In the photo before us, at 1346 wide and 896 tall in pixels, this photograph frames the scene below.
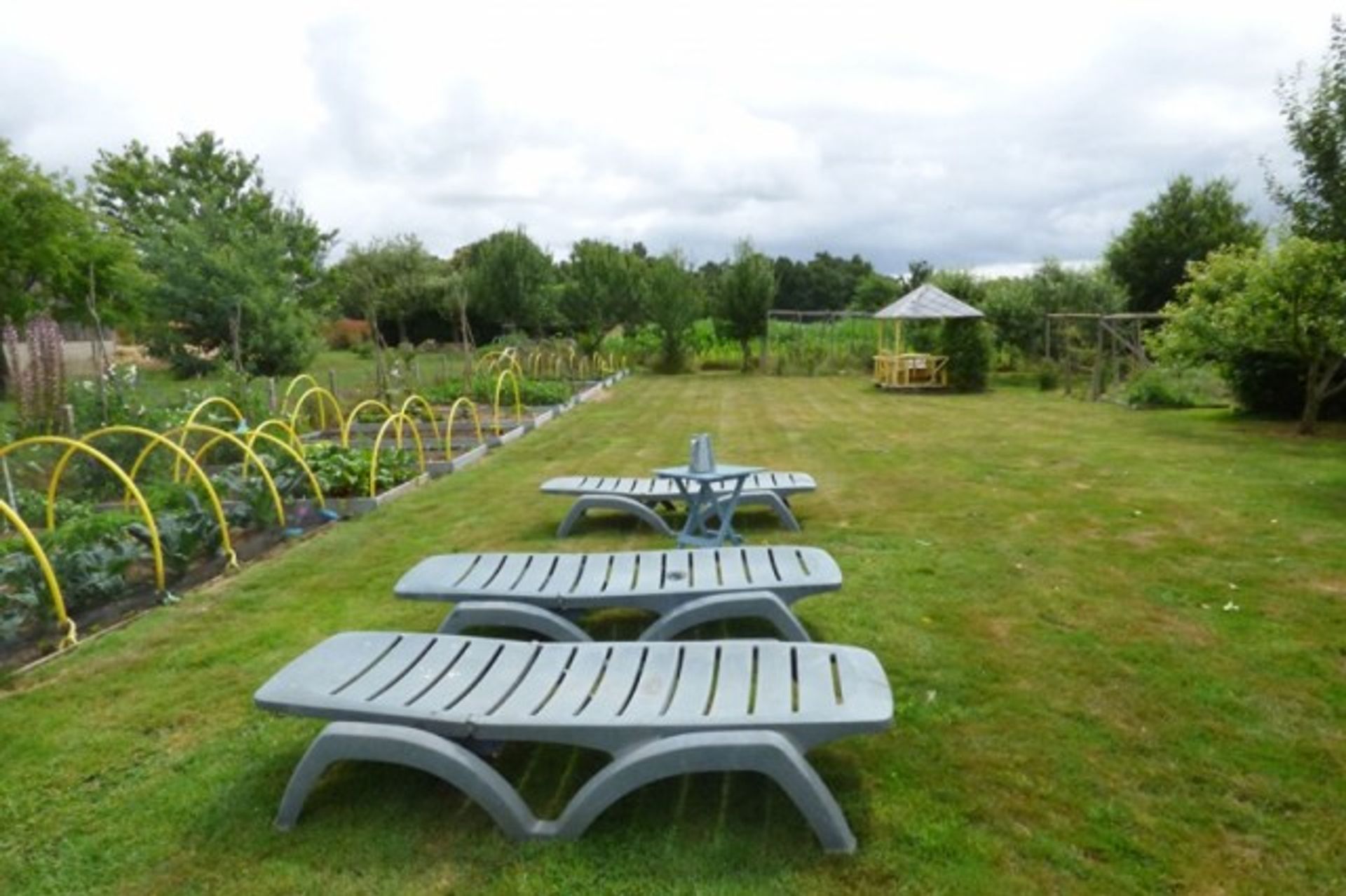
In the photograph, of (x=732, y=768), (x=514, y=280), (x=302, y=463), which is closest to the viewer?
(x=732, y=768)

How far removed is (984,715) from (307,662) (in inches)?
100

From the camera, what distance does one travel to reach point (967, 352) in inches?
765

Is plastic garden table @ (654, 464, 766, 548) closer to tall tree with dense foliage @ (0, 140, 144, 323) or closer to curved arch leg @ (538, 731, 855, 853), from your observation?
curved arch leg @ (538, 731, 855, 853)

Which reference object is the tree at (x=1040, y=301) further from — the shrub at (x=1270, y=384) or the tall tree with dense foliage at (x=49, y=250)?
the tall tree with dense foliage at (x=49, y=250)

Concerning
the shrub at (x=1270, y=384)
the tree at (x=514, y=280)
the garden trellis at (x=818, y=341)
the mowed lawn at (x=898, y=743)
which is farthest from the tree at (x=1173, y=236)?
the mowed lawn at (x=898, y=743)

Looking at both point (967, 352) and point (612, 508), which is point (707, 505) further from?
point (967, 352)

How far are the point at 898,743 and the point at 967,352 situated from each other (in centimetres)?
1766

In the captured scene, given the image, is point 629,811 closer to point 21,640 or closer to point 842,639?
point 842,639

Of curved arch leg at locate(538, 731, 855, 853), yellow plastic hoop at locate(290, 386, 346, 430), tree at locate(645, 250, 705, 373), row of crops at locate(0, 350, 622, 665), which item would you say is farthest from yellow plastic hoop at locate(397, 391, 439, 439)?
tree at locate(645, 250, 705, 373)

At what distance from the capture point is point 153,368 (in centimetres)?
2745

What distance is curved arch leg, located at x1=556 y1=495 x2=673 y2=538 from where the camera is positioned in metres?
6.07

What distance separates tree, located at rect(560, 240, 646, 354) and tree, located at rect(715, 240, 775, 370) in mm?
3750

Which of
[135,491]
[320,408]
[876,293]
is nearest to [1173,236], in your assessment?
[876,293]

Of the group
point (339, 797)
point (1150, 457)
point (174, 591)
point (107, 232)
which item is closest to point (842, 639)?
point (339, 797)
